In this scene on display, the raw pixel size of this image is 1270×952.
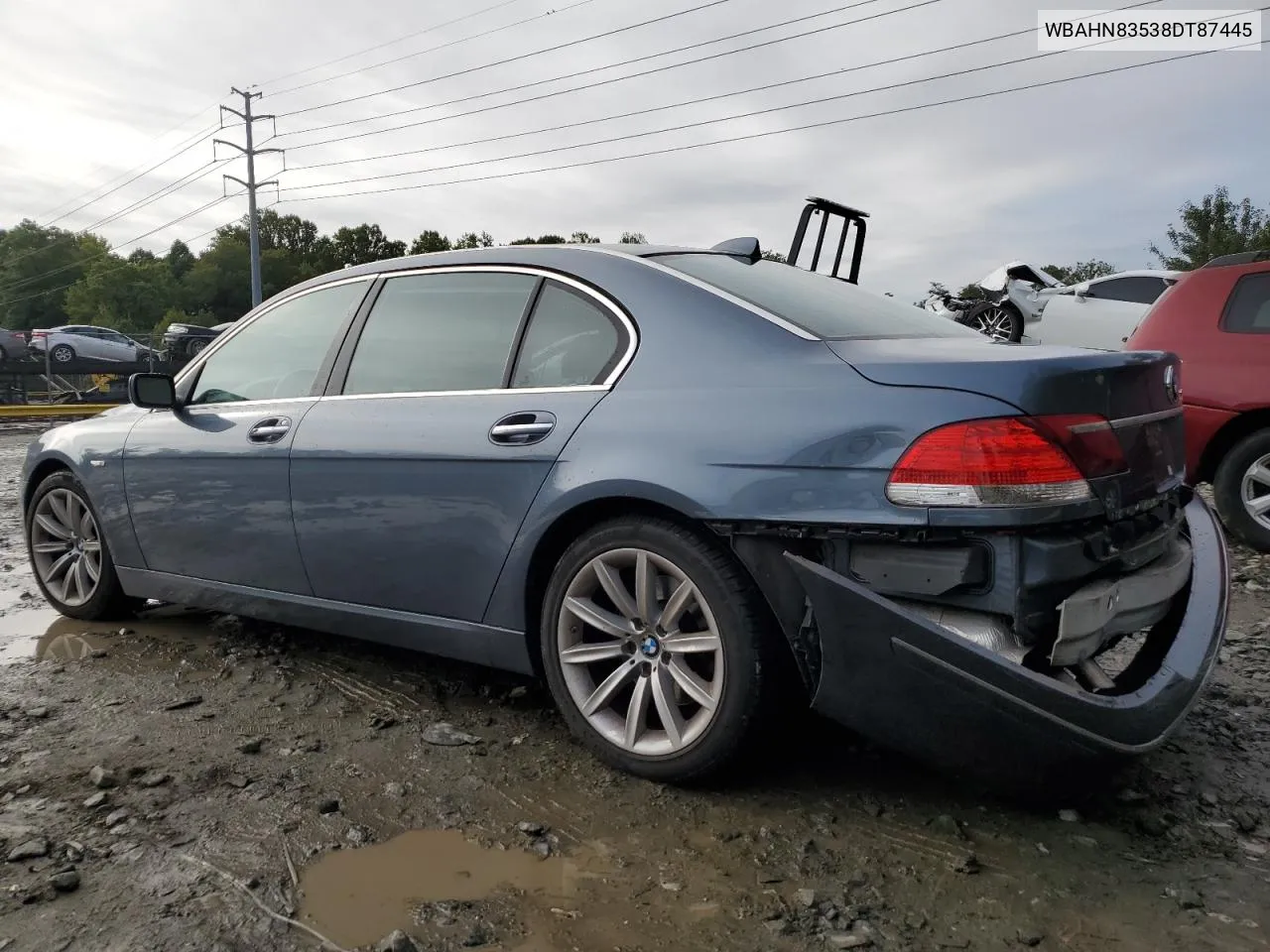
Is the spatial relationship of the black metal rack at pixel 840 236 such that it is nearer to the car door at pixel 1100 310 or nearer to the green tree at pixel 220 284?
the car door at pixel 1100 310

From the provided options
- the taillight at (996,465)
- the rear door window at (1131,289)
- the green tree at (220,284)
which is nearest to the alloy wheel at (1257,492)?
the taillight at (996,465)

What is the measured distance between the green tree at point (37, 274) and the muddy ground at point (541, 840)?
10019 cm

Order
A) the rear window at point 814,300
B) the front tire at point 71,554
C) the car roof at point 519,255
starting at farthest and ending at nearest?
1. the front tire at point 71,554
2. the car roof at point 519,255
3. the rear window at point 814,300

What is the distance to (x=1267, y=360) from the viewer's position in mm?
5719

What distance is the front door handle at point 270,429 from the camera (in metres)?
3.64

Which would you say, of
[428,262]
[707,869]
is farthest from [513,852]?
[428,262]

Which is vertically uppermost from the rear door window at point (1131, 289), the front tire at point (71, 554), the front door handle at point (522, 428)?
the rear door window at point (1131, 289)

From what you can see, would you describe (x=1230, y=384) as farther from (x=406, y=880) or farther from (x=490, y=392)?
(x=406, y=880)

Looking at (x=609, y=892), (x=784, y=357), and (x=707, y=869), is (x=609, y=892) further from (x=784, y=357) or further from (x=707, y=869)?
(x=784, y=357)

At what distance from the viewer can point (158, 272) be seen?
84750mm

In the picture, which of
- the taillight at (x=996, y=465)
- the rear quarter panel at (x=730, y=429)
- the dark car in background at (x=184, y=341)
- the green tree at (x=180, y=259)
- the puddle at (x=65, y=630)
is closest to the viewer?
the taillight at (x=996, y=465)

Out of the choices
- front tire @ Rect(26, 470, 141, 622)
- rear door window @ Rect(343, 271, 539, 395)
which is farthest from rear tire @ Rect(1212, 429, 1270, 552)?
front tire @ Rect(26, 470, 141, 622)

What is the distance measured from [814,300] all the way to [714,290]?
0.36m

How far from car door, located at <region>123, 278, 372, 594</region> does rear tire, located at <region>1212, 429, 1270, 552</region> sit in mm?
4983
